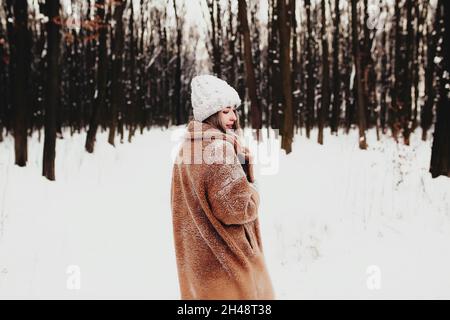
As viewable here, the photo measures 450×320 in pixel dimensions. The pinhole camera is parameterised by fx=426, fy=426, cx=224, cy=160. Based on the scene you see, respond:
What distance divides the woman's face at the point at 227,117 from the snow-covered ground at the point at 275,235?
2.90 metres

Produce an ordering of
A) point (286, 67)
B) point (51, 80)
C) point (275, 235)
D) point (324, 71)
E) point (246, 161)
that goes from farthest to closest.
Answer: point (324, 71)
point (286, 67)
point (51, 80)
point (275, 235)
point (246, 161)

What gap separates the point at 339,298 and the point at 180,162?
2961 mm

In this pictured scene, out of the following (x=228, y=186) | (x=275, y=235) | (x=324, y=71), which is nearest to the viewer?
(x=228, y=186)

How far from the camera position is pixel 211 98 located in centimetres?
239

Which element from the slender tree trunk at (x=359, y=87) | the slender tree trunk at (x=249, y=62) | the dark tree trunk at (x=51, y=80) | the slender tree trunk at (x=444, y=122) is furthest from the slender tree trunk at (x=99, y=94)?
the slender tree trunk at (x=444, y=122)

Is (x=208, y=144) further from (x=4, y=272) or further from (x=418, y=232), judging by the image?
(x=418, y=232)

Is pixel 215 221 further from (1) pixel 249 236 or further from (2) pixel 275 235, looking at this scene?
(2) pixel 275 235

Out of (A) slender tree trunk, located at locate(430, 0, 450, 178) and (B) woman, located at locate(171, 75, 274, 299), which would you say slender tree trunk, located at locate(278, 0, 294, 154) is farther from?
(B) woman, located at locate(171, 75, 274, 299)

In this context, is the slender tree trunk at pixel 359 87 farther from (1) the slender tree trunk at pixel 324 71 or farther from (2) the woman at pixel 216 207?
(2) the woman at pixel 216 207

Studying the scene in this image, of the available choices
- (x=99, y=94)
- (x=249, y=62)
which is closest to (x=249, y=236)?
(x=249, y=62)

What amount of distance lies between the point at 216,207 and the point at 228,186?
135 millimetres

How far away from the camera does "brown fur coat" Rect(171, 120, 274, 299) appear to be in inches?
88.2

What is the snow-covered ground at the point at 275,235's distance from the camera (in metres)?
4.81
